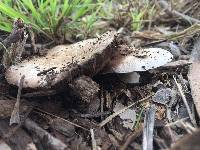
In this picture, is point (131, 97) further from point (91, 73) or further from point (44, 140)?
point (44, 140)

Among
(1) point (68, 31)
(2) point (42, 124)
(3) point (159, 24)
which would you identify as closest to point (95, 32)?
(1) point (68, 31)

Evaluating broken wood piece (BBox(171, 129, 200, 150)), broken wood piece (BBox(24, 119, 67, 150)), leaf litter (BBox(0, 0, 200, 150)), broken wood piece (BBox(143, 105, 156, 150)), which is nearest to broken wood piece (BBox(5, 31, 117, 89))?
leaf litter (BBox(0, 0, 200, 150))

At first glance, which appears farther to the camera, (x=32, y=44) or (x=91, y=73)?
(x=32, y=44)

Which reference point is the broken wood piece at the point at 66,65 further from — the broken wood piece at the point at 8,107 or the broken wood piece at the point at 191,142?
the broken wood piece at the point at 191,142

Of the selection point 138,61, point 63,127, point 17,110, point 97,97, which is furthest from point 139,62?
point 17,110

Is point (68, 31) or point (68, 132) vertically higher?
point (68, 31)

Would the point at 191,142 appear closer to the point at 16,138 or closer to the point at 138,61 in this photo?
the point at 138,61

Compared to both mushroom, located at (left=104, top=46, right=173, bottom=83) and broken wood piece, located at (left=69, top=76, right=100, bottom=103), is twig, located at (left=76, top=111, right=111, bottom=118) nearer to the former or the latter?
broken wood piece, located at (left=69, top=76, right=100, bottom=103)
